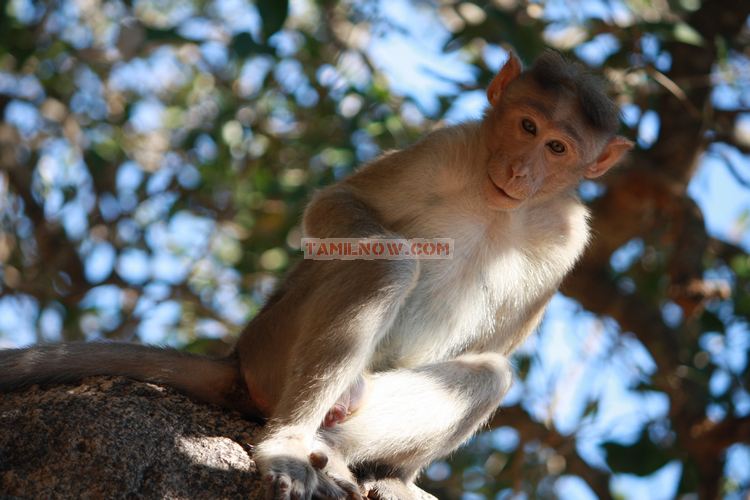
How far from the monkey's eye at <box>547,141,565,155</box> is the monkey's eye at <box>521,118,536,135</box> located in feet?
0.36

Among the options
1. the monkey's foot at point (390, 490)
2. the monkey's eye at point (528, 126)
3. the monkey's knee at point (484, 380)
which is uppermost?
the monkey's eye at point (528, 126)

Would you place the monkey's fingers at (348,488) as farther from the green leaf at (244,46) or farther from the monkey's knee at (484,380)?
the green leaf at (244,46)

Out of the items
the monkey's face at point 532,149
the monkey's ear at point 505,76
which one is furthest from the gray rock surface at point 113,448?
the monkey's ear at point 505,76

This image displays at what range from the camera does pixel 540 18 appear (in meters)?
8.03

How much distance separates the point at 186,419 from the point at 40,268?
17.8 ft

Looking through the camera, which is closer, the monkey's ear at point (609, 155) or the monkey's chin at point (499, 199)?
the monkey's chin at point (499, 199)

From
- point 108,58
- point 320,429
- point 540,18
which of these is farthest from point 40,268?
point 320,429

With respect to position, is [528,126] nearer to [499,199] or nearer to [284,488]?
[499,199]

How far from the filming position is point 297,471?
13.2 ft

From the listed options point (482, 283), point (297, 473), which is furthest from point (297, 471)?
point (482, 283)

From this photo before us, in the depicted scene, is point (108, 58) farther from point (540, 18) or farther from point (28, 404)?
point (28, 404)

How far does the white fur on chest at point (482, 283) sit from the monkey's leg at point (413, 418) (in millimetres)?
301

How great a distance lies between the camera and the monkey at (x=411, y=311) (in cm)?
432

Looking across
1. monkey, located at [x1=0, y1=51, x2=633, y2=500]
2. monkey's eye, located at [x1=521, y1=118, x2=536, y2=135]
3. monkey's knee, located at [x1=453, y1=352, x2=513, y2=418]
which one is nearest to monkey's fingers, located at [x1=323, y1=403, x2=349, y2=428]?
monkey, located at [x1=0, y1=51, x2=633, y2=500]
